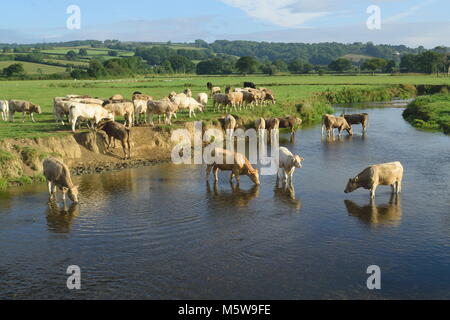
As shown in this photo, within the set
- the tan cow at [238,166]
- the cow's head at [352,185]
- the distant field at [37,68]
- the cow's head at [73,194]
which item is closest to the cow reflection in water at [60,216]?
the cow's head at [73,194]

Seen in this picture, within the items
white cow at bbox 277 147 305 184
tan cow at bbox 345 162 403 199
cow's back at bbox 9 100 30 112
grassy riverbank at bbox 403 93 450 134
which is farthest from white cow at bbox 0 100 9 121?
grassy riverbank at bbox 403 93 450 134

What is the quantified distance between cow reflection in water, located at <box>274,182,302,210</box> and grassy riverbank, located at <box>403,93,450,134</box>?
63.0ft

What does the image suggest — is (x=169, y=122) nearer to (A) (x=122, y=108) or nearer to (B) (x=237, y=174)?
(A) (x=122, y=108)

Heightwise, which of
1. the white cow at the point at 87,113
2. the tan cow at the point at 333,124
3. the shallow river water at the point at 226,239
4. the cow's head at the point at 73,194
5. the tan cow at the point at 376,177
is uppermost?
the white cow at the point at 87,113

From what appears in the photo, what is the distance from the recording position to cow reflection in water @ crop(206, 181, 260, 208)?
54.0 ft

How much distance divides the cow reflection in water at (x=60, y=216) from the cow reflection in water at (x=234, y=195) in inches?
187

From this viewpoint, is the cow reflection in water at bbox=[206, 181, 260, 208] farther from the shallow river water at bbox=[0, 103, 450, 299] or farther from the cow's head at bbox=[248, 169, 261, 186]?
the cow's head at bbox=[248, 169, 261, 186]

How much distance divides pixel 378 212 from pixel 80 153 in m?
13.9

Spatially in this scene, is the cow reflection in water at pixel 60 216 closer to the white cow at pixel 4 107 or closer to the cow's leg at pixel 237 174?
the cow's leg at pixel 237 174

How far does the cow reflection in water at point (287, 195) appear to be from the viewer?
16281 millimetres

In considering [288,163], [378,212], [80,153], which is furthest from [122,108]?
[378,212]
